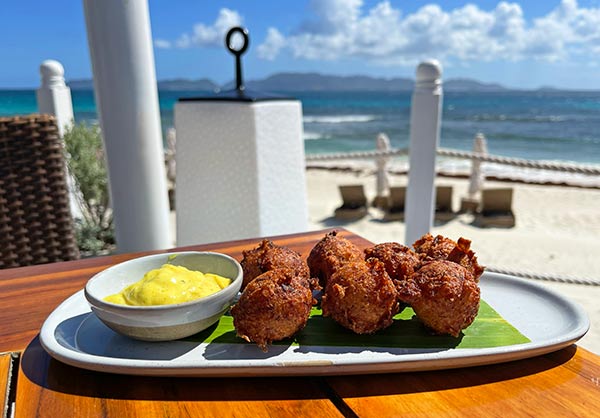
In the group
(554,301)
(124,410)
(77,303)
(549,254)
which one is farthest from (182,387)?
(549,254)

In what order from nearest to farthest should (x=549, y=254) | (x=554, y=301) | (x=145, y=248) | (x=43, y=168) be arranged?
(x=554, y=301), (x=43, y=168), (x=145, y=248), (x=549, y=254)

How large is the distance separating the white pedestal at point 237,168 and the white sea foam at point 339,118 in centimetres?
3758

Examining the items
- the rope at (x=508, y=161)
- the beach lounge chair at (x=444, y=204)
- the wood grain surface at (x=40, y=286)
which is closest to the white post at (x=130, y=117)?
the wood grain surface at (x=40, y=286)

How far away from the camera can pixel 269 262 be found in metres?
1.07

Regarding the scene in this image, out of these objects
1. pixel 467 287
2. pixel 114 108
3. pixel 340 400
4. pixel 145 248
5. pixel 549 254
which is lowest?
pixel 549 254

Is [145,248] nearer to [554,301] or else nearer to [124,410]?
[124,410]

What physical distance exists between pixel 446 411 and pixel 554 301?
1.62 feet

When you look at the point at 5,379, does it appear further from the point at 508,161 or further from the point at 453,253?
the point at 508,161

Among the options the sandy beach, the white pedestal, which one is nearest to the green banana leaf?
the white pedestal

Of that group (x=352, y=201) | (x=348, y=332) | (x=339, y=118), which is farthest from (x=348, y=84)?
(x=348, y=332)

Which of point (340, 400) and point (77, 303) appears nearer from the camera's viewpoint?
point (340, 400)

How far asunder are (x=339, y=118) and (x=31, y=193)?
135 feet

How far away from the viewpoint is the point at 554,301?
1.07 meters

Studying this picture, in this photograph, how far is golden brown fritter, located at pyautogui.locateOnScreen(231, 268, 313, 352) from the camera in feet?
2.87
